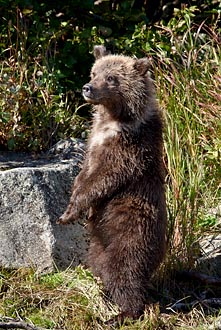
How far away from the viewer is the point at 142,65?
23.4 ft

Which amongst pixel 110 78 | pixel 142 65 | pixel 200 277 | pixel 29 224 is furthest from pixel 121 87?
pixel 200 277

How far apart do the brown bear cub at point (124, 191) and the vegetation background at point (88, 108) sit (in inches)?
10.1

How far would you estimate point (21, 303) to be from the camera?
6.95 metres

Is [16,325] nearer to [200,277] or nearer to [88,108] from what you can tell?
[200,277]

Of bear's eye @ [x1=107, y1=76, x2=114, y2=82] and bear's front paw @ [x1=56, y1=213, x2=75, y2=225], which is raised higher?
bear's eye @ [x1=107, y1=76, x2=114, y2=82]

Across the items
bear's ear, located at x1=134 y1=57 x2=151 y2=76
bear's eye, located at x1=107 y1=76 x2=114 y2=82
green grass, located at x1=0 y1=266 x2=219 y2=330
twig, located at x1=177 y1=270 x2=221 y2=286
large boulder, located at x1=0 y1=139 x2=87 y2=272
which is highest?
bear's ear, located at x1=134 y1=57 x2=151 y2=76

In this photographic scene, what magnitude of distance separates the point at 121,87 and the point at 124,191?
786 millimetres

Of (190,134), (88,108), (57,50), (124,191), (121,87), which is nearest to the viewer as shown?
(124,191)

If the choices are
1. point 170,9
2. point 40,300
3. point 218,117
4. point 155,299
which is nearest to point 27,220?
point 40,300

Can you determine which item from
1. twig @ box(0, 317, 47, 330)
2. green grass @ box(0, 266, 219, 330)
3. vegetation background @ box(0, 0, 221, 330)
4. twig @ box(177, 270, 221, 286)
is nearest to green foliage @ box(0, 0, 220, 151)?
vegetation background @ box(0, 0, 221, 330)

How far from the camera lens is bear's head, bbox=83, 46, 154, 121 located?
700 centimetres

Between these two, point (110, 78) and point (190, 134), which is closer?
point (110, 78)

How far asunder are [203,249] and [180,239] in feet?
1.17

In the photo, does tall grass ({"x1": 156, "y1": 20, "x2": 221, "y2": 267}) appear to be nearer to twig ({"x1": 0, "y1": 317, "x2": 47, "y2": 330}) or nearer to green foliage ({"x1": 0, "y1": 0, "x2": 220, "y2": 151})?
green foliage ({"x1": 0, "y1": 0, "x2": 220, "y2": 151})
